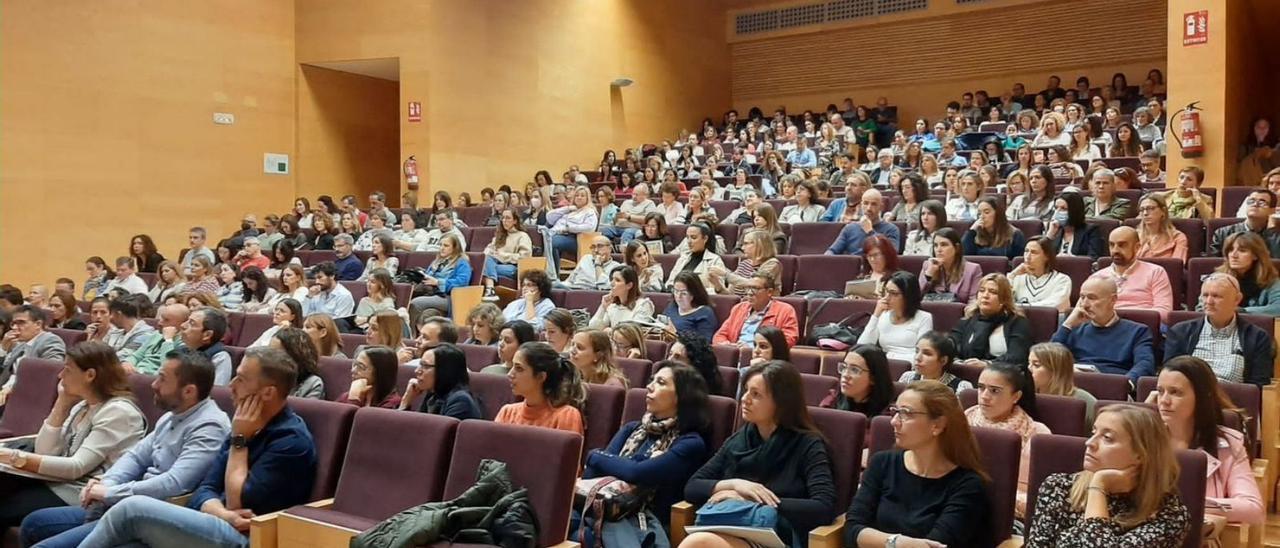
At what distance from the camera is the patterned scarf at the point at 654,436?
2715 mm

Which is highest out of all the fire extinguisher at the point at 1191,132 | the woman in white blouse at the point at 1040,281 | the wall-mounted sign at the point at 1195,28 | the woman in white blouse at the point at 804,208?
the wall-mounted sign at the point at 1195,28

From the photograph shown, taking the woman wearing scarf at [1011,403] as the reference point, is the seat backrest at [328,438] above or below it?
below

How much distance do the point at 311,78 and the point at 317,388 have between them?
23.8ft

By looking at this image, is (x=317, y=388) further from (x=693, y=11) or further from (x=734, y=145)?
(x=693, y=11)

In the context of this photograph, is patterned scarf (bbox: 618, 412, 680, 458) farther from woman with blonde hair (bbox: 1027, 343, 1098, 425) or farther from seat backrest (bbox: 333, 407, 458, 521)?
woman with blonde hair (bbox: 1027, 343, 1098, 425)

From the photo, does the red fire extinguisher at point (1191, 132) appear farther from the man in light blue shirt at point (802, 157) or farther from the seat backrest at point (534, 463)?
the seat backrest at point (534, 463)

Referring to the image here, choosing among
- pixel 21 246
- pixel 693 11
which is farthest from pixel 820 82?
pixel 21 246

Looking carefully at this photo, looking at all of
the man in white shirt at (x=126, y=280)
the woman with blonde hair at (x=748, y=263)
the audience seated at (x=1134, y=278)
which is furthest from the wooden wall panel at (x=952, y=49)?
the man in white shirt at (x=126, y=280)

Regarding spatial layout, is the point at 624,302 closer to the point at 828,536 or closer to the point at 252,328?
the point at 252,328

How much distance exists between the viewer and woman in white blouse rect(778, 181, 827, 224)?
6.38m

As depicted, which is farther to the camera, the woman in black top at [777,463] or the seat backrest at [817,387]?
the seat backrest at [817,387]

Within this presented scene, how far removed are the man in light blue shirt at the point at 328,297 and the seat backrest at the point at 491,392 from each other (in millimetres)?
2454

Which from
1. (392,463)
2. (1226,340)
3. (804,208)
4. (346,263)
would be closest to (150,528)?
(392,463)

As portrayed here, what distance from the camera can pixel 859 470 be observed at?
2525 millimetres
